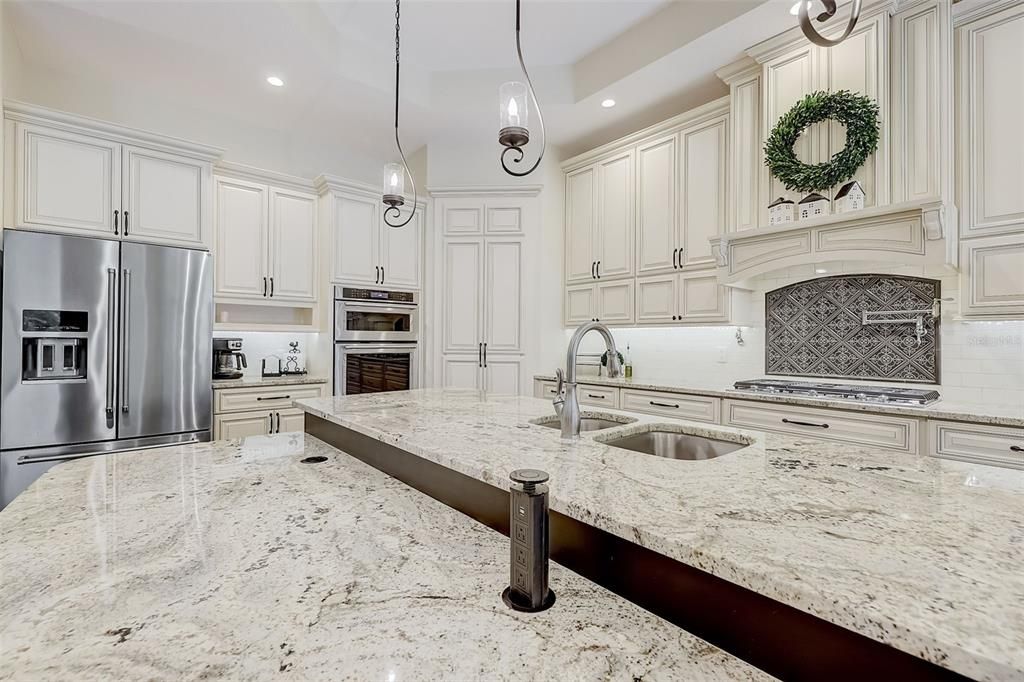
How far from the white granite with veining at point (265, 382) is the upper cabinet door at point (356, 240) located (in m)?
0.83

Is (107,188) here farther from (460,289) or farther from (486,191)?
(486,191)

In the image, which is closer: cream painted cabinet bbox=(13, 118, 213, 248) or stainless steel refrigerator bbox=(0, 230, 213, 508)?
stainless steel refrigerator bbox=(0, 230, 213, 508)

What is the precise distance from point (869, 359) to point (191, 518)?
3.47m

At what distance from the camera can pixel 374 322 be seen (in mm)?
4109

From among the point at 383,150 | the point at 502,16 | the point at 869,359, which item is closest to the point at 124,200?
the point at 383,150

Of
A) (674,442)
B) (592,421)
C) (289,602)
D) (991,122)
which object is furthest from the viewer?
(991,122)

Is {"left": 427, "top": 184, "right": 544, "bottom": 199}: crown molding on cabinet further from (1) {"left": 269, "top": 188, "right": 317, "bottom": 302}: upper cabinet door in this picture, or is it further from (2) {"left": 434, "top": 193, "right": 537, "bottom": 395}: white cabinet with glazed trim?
(1) {"left": 269, "top": 188, "right": 317, "bottom": 302}: upper cabinet door

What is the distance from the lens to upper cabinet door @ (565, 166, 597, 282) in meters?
4.20

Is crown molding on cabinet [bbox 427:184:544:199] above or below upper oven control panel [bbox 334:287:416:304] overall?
above

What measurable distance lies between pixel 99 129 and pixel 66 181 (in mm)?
379

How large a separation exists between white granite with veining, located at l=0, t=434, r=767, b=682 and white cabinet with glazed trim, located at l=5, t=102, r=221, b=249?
2.34 m

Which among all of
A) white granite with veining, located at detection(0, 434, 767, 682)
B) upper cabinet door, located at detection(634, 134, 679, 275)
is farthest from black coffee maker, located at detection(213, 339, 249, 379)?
upper cabinet door, located at detection(634, 134, 679, 275)

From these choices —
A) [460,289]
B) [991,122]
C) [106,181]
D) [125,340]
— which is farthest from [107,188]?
[991,122]

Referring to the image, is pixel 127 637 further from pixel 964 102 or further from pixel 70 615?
pixel 964 102
